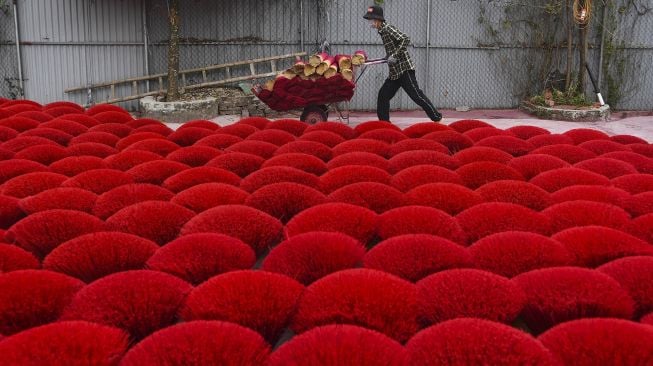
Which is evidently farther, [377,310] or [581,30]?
[581,30]

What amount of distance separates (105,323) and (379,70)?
10.1 m

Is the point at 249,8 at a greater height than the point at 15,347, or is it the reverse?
the point at 249,8

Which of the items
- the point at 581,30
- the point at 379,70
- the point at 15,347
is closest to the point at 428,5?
the point at 379,70

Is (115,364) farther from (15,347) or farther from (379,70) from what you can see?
(379,70)

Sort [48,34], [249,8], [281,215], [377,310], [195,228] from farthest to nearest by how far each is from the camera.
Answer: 1. [249,8]
2. [48,34]
3. [281,215]
4. [195,228]
5. [377,310]

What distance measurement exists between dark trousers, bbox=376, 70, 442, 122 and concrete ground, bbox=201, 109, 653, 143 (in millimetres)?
1338

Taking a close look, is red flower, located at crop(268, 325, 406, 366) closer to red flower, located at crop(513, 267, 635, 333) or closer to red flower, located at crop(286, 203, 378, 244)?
red flower, located at crop(513, 267, 635, 333)

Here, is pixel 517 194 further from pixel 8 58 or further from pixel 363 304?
pixel 8 58

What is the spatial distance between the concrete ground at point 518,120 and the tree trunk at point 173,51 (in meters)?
0.70

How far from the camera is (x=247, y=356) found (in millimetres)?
807

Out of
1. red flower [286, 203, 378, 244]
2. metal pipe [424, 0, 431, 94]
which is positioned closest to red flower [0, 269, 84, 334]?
red flower [286, 203, 378, 244]

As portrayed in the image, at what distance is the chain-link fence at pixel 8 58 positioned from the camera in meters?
9.34

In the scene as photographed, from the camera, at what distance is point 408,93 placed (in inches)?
298

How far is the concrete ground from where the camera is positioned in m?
9.30
